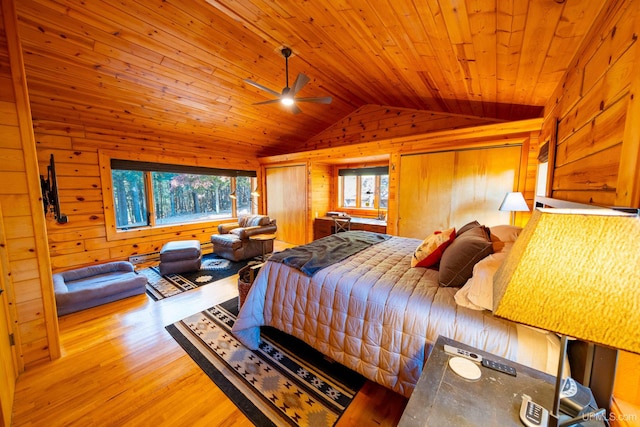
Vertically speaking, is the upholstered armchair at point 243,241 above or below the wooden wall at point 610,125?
below

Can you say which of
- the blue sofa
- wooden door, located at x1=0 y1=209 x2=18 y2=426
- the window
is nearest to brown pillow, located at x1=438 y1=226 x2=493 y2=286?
wooden door, located at x1=0 y1=209 x2=18 y2=426

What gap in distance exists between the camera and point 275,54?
2920 millimetres

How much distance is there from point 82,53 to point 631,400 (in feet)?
15.0

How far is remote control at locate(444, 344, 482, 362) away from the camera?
1062 mm

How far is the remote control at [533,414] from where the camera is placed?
77 cm

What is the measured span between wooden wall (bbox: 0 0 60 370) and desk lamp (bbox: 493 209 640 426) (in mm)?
2838

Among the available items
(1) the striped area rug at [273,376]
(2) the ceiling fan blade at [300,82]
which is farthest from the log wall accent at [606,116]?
(2) the ceiling fan blade at [300,82]

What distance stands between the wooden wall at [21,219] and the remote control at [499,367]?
297 centimetres

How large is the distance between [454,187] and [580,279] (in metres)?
3.30

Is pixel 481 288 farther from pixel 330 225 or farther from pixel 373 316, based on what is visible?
pixel 330 225

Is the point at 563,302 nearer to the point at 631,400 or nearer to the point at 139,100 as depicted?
→ the point at 631,400

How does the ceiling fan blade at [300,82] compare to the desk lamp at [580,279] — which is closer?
the desk lamp at [580,279]

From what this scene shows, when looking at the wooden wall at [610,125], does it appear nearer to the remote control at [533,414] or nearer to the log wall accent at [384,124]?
the remote control at [533,414]

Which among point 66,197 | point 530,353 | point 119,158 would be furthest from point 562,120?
point 66,197
